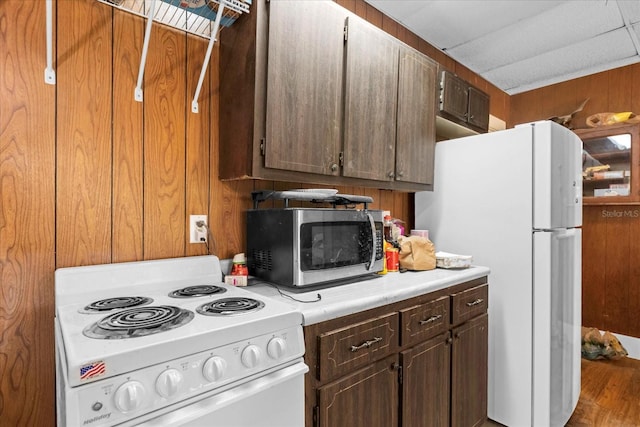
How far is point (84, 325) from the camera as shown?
0.96 meters

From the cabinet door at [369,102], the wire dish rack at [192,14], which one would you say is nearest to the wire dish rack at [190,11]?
the wire dish rack at [192,14]

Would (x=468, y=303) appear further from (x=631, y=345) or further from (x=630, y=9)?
(x=631, y=345)

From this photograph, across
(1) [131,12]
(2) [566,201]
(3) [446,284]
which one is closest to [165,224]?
(1) [131,12]

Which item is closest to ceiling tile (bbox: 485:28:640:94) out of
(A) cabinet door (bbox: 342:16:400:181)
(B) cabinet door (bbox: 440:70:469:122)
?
(B) cabinet door (bbox: 440:70:469:122)

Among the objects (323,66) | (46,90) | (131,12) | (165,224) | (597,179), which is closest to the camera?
(46,90)

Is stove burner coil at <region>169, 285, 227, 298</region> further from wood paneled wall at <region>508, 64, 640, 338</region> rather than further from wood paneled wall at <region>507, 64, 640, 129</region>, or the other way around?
wood paneled wall at <region>507, 64, 640, 129</region>

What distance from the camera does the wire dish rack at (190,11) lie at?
4.46 ft

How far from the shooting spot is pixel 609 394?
2465 millimetres

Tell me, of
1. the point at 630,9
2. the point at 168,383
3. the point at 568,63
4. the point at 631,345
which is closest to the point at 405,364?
the point at 168,383

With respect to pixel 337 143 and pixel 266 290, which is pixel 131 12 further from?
pixel 266 290

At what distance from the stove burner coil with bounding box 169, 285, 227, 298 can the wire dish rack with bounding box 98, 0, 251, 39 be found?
98 cm

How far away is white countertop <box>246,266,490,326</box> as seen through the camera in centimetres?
122

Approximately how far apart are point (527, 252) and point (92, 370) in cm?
204

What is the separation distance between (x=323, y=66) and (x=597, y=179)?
298cm
